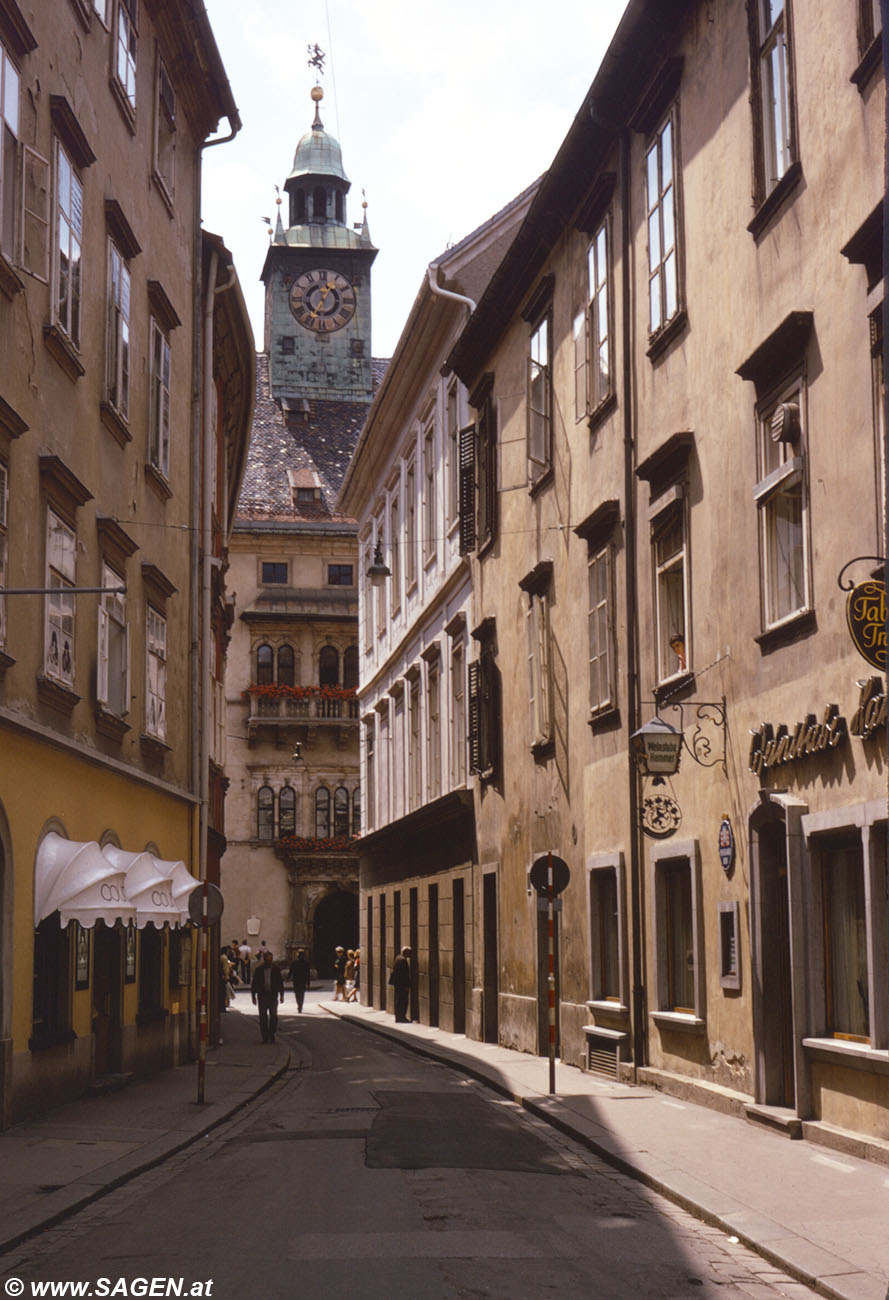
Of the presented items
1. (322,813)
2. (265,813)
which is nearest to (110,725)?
(265,813)

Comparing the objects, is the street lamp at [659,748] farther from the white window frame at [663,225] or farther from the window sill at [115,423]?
the window sill at [115,423]

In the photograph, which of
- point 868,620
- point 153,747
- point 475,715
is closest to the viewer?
point 868,620

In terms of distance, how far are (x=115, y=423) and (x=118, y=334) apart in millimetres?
1192

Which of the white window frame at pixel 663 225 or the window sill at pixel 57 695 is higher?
the white window frame at pixel 663 225

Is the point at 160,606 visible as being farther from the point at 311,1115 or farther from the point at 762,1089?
the point at 762,1089

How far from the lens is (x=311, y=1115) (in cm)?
1808

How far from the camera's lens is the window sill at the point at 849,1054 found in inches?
524

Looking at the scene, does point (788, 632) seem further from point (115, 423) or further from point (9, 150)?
point (115, 423)

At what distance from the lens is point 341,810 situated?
7106 centimetres

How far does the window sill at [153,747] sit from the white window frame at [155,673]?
83 millimetres

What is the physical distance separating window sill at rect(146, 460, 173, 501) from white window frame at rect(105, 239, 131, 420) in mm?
1393

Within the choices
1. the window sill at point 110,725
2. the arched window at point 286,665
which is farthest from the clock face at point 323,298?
the window sill at point 110,725

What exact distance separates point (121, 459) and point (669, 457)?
7.10m

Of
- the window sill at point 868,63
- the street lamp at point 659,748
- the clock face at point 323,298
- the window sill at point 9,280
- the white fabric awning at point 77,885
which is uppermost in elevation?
the clock face at point 323,298
